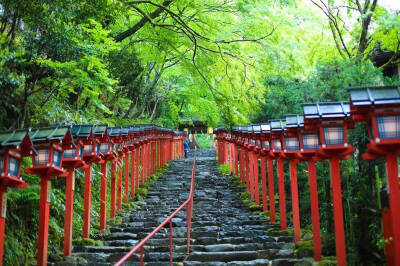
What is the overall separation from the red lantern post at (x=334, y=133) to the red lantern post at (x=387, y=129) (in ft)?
5.09

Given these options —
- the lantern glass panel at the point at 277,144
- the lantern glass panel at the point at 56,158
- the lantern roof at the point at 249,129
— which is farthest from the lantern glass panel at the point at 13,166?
the lantern roof at the point at 249,129

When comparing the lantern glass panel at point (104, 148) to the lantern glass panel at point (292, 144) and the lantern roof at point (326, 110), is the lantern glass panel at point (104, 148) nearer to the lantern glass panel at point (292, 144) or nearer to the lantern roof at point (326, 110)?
the lantern glass panel at point (292, 144)

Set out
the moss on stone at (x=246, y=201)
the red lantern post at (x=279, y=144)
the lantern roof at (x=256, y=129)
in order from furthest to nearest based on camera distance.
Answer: the moss on stone at (x=246, y=201)
the lantern roof at (x=256, y=129)
the red lantern post at (x=279, y=144)

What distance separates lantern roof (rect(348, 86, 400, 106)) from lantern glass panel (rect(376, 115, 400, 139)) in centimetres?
22

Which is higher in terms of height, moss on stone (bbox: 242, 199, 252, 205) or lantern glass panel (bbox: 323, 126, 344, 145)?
lantern glass panel (bbox: 323, 126, 344, 145)

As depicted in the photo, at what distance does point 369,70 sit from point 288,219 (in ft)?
19.6

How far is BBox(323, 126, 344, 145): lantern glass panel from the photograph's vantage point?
757 centimetres

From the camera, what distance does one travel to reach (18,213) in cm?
900

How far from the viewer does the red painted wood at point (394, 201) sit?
555cm

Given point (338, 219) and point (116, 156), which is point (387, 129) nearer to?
point (338, 219)

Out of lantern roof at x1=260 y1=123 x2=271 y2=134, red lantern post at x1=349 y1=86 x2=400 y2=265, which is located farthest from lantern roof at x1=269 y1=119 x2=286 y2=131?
red lantern post at x1=349 y1=86 x2=400 y2=265

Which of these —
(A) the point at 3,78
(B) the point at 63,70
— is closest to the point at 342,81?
(B) the point at 63,70

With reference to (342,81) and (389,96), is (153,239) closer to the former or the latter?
(342,81)

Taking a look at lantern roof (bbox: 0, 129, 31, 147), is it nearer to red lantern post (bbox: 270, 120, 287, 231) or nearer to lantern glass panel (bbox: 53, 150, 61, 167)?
lantern glass panel (bbox: 53, 150, 61, 167)
